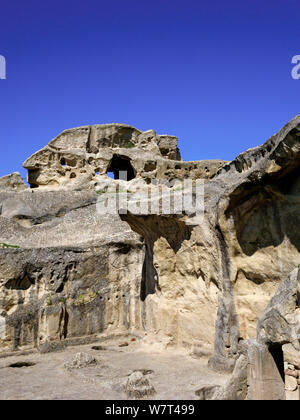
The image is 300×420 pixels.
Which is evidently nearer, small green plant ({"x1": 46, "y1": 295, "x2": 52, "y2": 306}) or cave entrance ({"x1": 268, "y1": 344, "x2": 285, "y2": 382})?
cave entrance ({"x1": 268, "y1": 344, "x2": 285, "y2": 382})

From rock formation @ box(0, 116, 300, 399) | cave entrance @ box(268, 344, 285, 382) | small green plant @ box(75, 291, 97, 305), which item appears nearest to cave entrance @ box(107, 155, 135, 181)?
rock formation @ box(0, 116, 300, 399)

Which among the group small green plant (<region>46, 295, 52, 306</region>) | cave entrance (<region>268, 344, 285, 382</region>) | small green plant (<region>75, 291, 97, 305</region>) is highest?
small green plant (<region>75, 291, 97, 305</region>)

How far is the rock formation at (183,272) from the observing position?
861 cm

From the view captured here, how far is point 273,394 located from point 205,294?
4.73 m

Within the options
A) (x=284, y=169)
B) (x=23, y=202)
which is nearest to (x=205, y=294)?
(x=284, y=169)

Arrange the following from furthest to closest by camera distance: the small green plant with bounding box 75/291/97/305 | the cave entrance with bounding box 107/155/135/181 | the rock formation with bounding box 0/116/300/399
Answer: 1. the cave entrance with bounding box 107/155/135/181
2. the small green plant with bounding box 75/291/97/305
3. the rock formation with bounding box 0/116/300/399

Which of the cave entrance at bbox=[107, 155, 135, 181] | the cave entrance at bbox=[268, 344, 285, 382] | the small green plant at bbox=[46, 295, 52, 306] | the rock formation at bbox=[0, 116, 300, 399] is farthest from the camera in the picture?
the cave entrance at bbox=[107, 155, 135, 181]

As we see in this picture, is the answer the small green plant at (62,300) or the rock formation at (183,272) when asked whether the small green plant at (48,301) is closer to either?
the rock formation at (183,272)

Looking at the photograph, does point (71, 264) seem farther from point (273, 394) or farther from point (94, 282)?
point (273, 394)

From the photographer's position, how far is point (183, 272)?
11453 mm

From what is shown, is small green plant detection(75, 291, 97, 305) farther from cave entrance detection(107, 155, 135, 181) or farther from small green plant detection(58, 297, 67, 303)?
cave entrance detection(107, 155, 135, 181)

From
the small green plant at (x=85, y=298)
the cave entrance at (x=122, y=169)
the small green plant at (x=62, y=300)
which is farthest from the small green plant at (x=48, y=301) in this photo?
the cave entrance at (x=122, y=169)

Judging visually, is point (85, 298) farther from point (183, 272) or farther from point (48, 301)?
point (183, 272)

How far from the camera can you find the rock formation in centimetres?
861
